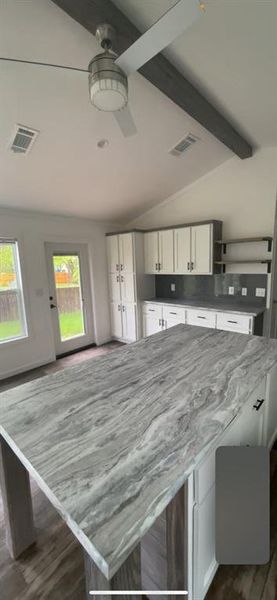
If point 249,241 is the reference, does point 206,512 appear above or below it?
below

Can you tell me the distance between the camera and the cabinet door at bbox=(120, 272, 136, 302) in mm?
4535

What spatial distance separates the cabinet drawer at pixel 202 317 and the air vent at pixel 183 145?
6.98ft

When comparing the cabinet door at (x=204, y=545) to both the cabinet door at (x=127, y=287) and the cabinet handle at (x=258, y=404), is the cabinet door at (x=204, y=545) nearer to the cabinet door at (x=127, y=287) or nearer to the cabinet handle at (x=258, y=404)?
the cabinet handle at (x=258, y=404)

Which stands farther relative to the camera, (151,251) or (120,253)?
(120,253)

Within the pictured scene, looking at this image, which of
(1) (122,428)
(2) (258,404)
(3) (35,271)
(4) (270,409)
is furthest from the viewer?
(3) (35,271)

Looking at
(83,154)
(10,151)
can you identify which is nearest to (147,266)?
(83,154)

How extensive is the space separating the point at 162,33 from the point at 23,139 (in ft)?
5.87

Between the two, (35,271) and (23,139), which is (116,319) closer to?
(35,271)

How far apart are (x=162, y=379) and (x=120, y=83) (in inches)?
57.9

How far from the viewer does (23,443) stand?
0.93 metres

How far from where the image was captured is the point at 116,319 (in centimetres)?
498

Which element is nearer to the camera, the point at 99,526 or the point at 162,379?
the point at 99,526

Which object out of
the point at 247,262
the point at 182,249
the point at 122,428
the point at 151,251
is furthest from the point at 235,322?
the point at 122,428

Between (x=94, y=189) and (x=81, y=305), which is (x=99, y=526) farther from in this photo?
(x=81, y=305)
